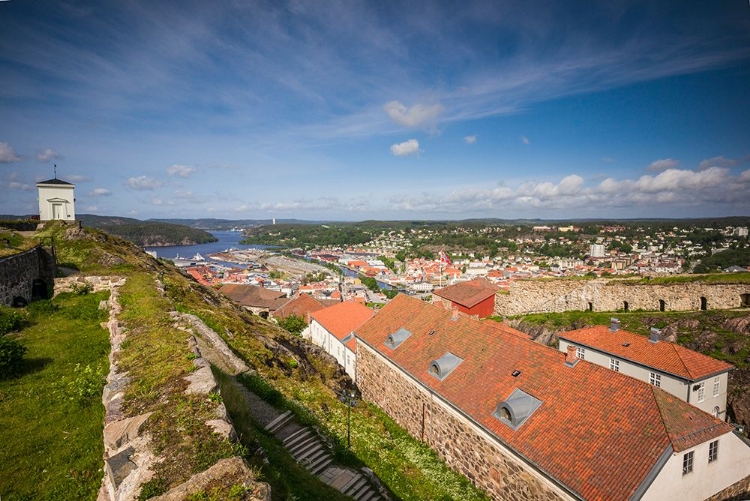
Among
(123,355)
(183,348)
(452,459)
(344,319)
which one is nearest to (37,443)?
(123,355)

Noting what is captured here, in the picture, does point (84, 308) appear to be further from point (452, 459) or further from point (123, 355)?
point (452, 459)

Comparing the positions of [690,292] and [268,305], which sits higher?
[690,292]

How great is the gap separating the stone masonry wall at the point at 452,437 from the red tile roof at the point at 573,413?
494 millimetres

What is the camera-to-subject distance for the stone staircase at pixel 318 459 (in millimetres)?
8727

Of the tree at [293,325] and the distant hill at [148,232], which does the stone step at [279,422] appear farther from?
the distant hill at [148,232]

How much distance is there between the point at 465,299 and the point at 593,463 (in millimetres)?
20942

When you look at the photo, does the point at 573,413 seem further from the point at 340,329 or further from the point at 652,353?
the point at 340,329

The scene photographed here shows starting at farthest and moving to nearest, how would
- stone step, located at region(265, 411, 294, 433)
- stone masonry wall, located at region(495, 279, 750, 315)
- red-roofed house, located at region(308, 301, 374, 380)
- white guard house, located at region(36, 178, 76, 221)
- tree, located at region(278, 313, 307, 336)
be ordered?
1. tree, located at region(278, 313, 307, 336)
2. red-roofed house, located at region(308, 301, 374, 380)
3. stone masonry wall, located at region(495, 279, 750, 315)
4. white guard house, located at region(36, 178, 76, 221)
5. stone step, located at region(265, 411, 294, 433)

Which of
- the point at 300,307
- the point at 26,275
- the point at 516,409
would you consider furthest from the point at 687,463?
the point at 300,307

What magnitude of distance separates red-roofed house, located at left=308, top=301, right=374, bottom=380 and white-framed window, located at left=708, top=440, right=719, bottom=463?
16305mm

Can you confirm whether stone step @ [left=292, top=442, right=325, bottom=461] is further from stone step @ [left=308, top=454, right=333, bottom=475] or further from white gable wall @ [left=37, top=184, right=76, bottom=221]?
white gable wall @ [left=37, top=184, right=76, bottom=221]

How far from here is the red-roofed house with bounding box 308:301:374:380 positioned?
22.8 m

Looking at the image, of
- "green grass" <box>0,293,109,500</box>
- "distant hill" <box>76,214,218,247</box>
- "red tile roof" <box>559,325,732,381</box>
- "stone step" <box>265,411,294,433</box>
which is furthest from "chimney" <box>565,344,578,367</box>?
"distant hill" <box>76,214,218,247</box>

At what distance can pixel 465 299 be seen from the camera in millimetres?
28703
